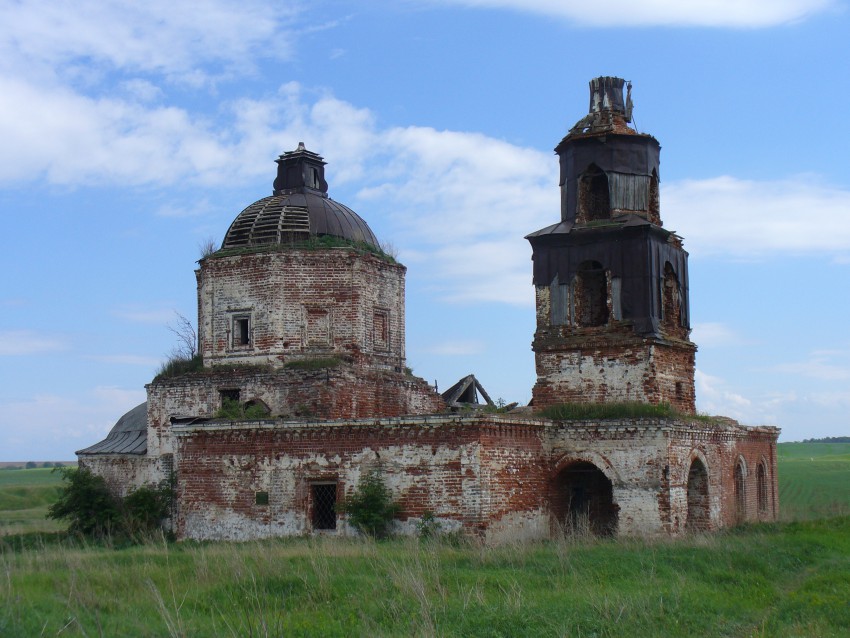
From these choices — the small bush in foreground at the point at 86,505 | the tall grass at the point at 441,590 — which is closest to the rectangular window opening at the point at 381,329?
the small bush in foreground at the point at 86,505

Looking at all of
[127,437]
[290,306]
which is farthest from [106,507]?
[290,306]

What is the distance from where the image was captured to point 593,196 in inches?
1022

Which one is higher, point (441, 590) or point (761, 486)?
point (761, 486)

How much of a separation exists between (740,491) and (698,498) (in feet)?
11.7

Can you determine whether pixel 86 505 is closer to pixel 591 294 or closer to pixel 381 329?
pixel 381 329

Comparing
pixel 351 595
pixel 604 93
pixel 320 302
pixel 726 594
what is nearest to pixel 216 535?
pixel 320 302

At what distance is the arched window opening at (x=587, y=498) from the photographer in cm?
2345

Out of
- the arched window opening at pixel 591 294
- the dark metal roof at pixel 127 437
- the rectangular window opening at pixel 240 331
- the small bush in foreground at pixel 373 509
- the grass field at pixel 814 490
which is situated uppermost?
the arched window opening at pixel 591 294

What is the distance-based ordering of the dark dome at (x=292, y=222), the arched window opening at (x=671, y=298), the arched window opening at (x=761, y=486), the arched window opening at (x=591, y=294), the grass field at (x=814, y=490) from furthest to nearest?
the grass field at (x=814, y=490) < the arched window opening at (x=761, y=486) < the dark dome at (x=292, y=222) < the arched window opening at (x=671, y=298) < the arched window opening at (x=591, y=294)

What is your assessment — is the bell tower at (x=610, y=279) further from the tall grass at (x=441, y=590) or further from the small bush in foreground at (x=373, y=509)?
the tall grass at (x=441, y=590)

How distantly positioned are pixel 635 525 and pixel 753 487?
7.52 m

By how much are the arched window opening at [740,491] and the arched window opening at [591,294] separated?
563 centimetres

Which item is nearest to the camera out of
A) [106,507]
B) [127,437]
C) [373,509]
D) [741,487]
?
[373,509]

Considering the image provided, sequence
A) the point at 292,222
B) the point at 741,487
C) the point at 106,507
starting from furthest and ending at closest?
the point at 741,487 < the point at 292,222 < the point at 106,507
